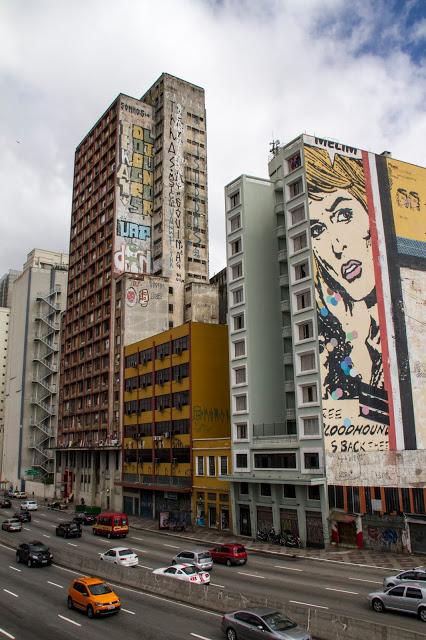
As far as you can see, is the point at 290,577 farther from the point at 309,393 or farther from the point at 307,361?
the point at 307,361

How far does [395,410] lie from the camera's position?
6116cm

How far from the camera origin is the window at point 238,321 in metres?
65.7

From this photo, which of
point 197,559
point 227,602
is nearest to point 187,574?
point 197,559

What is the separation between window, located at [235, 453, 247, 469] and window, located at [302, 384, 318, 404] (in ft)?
34.0

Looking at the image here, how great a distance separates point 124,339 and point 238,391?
115 feet

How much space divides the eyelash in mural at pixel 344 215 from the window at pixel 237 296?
45.3 ft

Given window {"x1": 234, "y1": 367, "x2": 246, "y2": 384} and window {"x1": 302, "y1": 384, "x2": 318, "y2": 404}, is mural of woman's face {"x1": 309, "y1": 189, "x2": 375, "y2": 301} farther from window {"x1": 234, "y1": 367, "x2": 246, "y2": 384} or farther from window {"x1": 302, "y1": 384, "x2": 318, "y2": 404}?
window {"x1": 234, "y1": 367, "x2": 246, "y2": 384}

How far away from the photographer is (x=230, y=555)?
43312 millimetres

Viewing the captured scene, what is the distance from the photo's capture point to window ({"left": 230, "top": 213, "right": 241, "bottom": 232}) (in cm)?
6769

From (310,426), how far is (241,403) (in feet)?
34.9

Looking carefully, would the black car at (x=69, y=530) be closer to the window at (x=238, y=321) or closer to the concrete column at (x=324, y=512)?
the concrete column at (x=324, y=512)

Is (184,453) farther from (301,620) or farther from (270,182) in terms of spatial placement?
(301,620)

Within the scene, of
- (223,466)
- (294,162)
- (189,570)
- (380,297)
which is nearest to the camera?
(189,570)

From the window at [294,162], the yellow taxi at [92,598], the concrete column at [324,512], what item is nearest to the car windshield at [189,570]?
the yellow taxi at [92,598]
